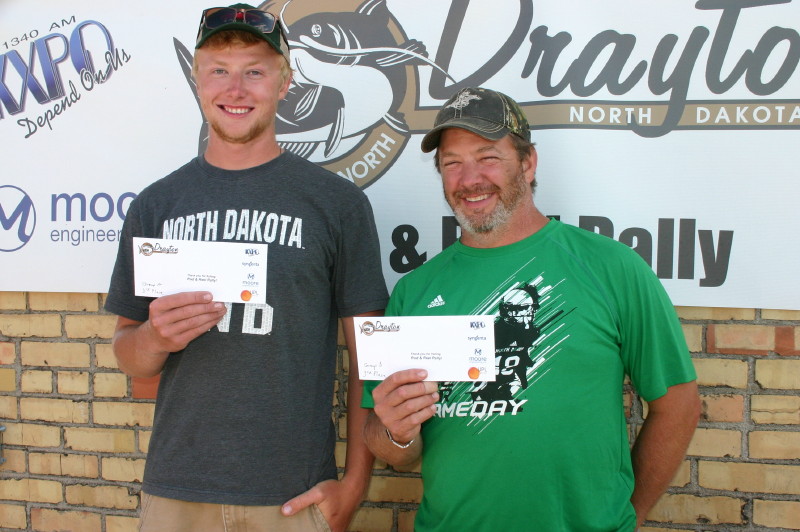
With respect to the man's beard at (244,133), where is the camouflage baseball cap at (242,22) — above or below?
above

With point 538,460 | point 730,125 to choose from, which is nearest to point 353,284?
point 538,460

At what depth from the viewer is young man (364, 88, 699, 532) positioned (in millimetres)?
1594

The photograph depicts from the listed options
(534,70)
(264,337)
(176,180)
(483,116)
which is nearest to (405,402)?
(264,337)

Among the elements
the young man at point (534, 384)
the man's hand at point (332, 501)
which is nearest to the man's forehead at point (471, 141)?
the young man at point (534, 384)

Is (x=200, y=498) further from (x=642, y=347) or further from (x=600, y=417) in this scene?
(x=642, y=347)

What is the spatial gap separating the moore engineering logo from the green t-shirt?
2.59 feet

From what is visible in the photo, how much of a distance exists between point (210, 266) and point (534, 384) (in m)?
0.93

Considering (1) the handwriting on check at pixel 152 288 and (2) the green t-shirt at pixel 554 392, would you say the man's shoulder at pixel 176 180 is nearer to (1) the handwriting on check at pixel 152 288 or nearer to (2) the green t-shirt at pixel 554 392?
(1) the handwriting on check at pixel 152 288

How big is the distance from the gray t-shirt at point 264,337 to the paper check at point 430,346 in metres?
0.31

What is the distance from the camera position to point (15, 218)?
2.73 m

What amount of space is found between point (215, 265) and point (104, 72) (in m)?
1.49

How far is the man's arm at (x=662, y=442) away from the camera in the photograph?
5.62 feet

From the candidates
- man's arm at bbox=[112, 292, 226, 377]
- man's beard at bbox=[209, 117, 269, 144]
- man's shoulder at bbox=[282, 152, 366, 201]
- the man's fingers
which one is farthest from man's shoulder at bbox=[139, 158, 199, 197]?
the man's fingers

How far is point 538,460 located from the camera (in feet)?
5.21
